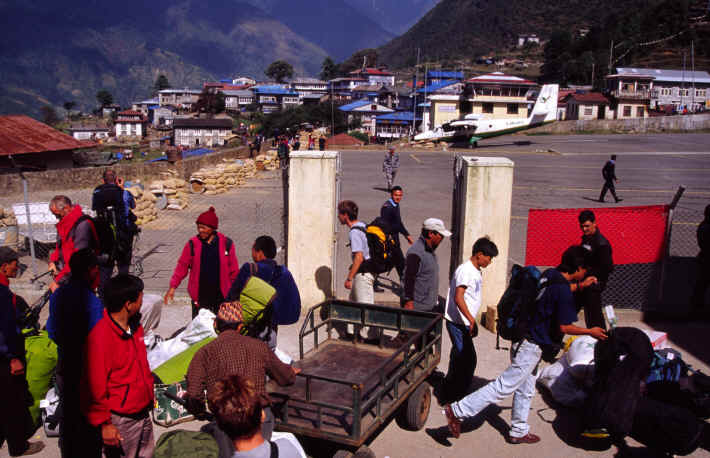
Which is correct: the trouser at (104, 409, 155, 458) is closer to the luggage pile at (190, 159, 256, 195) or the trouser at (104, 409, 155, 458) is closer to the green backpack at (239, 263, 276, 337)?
the green backpack at (239, 263, 276, 337)

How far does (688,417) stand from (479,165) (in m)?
4.00

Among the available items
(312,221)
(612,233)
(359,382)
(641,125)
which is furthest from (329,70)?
(359,382)

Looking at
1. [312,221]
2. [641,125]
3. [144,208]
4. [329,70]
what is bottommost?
[144,208]

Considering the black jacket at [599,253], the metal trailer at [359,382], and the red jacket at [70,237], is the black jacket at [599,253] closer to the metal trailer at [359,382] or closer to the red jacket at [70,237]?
the metal trailer at [359,382]

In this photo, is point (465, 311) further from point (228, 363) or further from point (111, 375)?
point (111, 375)

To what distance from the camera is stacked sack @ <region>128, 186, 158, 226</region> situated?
15438 mm

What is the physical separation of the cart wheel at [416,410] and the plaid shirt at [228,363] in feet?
6.26

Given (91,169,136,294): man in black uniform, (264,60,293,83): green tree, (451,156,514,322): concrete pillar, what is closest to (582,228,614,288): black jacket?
(451,156,514,322): concrete pillar

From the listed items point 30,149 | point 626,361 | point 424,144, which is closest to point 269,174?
point 30,149

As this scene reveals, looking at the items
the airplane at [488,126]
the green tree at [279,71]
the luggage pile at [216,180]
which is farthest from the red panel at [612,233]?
the green tree at [279,71]

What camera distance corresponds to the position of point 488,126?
158 ft

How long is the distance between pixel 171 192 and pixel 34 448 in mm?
14876

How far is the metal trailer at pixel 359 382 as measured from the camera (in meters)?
4.09

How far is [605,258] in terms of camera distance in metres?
6.31
